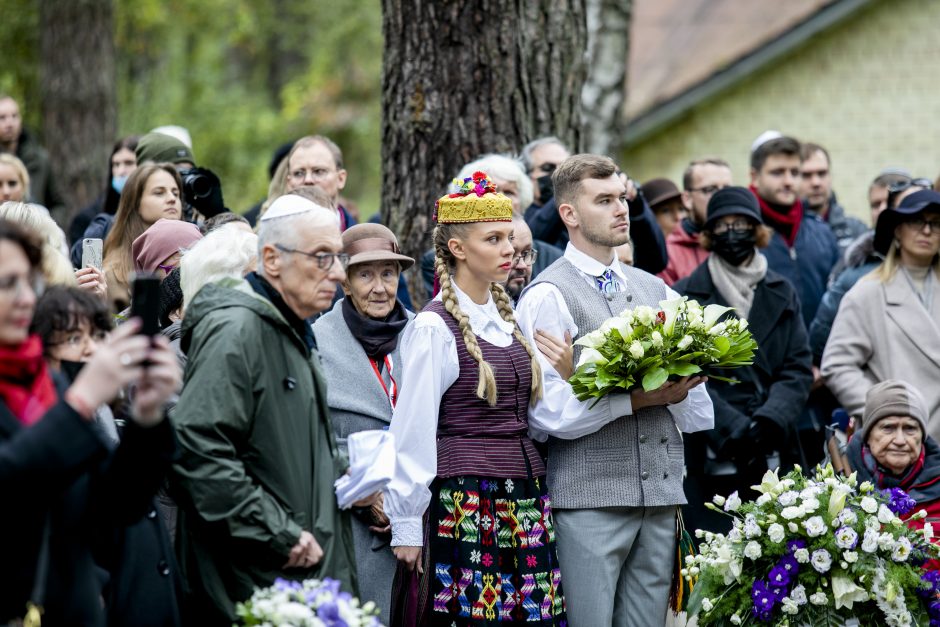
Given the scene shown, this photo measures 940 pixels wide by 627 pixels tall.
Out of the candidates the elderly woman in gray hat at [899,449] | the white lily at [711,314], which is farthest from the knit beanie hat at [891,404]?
the white lily at [711,314]

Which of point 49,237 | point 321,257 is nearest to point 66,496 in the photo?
point 321,257

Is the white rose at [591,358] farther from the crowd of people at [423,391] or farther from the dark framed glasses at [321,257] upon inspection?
the dark framed glasses at [321,257]

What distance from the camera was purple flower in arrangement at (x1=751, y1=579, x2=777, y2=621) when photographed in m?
5.75

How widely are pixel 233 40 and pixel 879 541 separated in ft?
65.0

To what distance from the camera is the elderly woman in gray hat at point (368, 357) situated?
5590 mm

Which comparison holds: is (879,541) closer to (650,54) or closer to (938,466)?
(938,466)

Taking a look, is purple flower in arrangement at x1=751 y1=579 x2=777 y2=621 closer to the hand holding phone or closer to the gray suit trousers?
the gray suit trousers

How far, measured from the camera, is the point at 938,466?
6.78 metres

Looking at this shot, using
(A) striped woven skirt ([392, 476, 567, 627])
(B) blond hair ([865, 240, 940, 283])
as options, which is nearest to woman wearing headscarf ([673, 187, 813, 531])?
(B) blond hair ([865, 240, 940, 283])

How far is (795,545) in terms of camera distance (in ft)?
19.2

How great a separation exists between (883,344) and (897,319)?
0.17 meters

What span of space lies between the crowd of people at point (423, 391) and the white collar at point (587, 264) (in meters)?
0.01

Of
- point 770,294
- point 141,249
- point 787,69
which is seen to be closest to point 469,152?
point 770,294

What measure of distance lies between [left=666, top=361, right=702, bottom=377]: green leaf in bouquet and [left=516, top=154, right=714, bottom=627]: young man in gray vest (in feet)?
0.40
